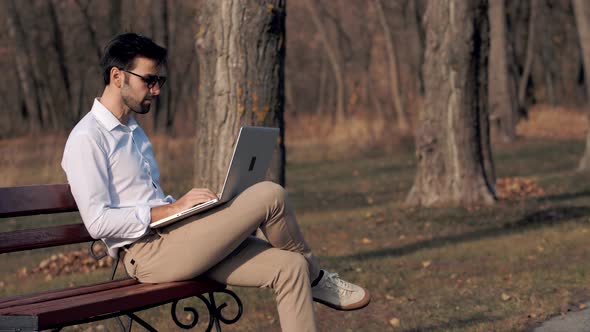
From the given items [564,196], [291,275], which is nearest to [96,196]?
[291,275]

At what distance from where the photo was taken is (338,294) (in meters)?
5.03

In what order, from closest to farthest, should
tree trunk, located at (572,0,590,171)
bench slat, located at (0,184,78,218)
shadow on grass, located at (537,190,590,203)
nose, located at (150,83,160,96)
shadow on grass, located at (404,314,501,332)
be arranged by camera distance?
bench slat, located at (0,184,78,218), nose, located at (150,83,160,96), shadow on grass, located at (404,314,501,332), shadow on grass, located at (537,190,590,203), tree trunk, located at (572,0,590,171)

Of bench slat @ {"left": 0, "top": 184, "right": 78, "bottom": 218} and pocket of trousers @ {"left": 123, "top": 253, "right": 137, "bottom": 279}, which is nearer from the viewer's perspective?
bench slat @ {"left": 0, "top": 184, "right": 78, "bottom": 218}

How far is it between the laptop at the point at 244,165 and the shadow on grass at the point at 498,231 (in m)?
4.59

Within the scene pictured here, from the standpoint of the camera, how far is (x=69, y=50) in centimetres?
3231

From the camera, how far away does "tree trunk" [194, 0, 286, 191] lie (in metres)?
7.38

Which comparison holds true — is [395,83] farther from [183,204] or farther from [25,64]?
[183,204]

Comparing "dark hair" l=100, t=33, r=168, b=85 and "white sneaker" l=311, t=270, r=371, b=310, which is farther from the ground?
"dark hair" l=100, t=33, r=168, b=85

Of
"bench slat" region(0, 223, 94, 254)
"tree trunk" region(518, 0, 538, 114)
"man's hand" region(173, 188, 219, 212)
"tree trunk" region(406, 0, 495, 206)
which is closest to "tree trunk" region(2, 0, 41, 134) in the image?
"tree trunk" region(518, 0, 538, 114)

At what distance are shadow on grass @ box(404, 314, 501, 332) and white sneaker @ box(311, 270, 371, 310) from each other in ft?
4.35

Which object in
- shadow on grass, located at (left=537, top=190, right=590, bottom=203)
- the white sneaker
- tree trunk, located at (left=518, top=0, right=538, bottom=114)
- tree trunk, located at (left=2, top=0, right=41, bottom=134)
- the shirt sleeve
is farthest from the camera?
tree trunk, located at (left=518, top=0, right=538, bottom=114)

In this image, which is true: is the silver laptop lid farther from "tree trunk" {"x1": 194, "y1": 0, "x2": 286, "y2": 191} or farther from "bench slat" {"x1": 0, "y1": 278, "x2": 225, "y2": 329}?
"tree trunk" {"x1": 194, "y1": 0, "x2": 286, "y2": 191}

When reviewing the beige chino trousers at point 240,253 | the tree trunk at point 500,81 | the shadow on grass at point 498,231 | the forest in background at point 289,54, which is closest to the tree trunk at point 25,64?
the forest in background at point 289,54

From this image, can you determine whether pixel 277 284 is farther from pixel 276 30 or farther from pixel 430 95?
pixel 430 95
